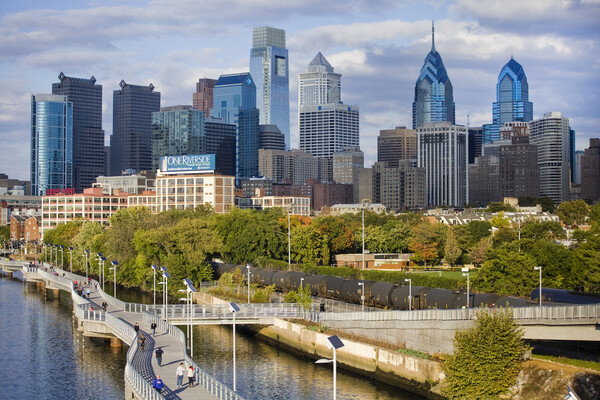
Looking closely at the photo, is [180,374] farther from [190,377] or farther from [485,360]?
[485,360]

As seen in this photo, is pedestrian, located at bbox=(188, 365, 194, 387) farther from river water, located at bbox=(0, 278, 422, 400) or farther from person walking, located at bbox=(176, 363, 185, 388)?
river water, located at bbox=(0, 278, 422, 400)

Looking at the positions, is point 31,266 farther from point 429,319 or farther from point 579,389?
point 579,389

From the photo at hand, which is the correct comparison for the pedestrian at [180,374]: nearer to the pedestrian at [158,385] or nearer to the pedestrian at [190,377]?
the pedestrian at [190,377]

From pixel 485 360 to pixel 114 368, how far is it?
3416 cm

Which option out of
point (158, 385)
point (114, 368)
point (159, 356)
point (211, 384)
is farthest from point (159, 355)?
point (114, 368)

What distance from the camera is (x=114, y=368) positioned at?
2800 inches

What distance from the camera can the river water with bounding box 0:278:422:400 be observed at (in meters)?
62.1

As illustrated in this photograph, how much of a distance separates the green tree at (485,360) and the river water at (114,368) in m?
6.49

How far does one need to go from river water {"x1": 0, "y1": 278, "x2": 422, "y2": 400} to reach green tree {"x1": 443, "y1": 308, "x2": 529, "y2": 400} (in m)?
6.49

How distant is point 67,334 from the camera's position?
9056 cm

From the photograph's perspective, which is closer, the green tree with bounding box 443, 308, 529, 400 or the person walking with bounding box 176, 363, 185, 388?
the person walking with bounding box 176, 363, 185, 388

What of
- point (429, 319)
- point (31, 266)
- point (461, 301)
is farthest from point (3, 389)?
point (31, 266)

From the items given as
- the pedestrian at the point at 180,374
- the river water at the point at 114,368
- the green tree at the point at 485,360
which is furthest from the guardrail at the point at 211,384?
the green tree at the point at 485,360

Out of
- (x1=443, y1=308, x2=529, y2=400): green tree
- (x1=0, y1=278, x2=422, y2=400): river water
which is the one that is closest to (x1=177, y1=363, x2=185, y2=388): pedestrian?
(x1=0, y1=278, x2=422, y2=400): river water
